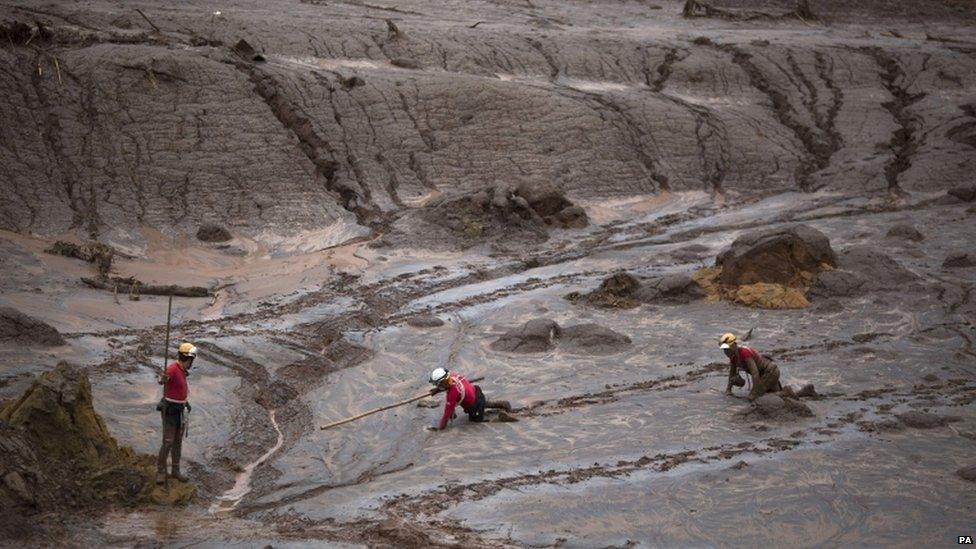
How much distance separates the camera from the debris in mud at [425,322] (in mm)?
16984

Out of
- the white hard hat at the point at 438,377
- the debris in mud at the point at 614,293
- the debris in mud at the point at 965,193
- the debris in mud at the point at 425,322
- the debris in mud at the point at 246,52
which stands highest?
the debris in mud at the point at 246,52

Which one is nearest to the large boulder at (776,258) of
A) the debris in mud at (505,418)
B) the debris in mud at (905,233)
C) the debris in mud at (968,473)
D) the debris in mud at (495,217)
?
the debris in mud at (905,233)

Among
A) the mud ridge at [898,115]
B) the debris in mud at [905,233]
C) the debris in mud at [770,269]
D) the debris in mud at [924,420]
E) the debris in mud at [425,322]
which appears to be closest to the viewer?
the debris in mud at [924,420]

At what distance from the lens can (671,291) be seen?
18.3 meters

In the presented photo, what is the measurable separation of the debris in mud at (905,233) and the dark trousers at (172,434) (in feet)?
47.9

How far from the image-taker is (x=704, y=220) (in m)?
23.5

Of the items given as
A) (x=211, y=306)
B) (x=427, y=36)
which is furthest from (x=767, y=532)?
(x=427, y=36)

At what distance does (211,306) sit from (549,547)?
8.82 m

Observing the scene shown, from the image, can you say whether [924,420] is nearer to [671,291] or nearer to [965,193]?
[671,291]

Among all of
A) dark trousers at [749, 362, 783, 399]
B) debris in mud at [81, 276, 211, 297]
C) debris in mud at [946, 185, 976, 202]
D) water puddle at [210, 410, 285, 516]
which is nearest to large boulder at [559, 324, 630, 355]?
dark trousers at [749, 362, 783, 399]

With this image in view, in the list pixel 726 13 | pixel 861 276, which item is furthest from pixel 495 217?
pixel 726 13

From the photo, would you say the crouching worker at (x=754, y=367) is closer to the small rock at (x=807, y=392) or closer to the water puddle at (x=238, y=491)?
the small rock at (x=807, y=392)

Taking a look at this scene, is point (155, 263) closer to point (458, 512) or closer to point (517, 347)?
point (517, 347)

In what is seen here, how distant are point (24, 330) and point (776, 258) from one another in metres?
10.8
